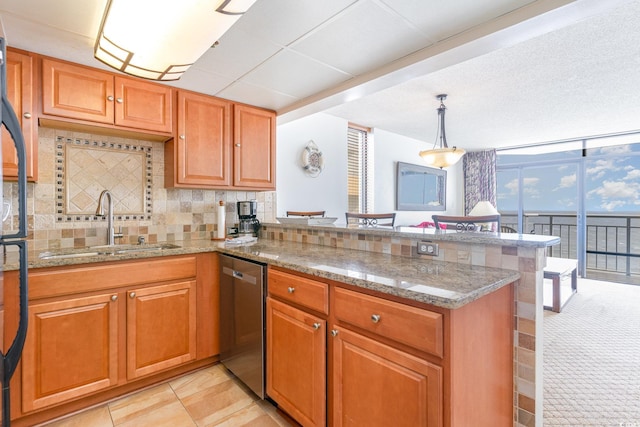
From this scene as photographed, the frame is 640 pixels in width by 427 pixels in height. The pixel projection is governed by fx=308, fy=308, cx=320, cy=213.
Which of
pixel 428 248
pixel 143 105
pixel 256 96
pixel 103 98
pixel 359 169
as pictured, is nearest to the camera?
pixel 428 248

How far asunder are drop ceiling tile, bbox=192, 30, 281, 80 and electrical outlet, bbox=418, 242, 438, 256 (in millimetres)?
1465

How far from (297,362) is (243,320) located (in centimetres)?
54

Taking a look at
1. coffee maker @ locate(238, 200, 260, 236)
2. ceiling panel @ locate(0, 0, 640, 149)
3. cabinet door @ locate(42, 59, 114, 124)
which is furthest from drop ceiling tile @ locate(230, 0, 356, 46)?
coffee maker @ locate(238, 200, 260, 236)

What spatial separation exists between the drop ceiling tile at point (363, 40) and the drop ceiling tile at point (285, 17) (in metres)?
0.07

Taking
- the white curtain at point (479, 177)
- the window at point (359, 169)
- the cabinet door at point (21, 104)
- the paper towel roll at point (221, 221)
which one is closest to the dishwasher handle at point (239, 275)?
the paper towel roll at point (221, 221)

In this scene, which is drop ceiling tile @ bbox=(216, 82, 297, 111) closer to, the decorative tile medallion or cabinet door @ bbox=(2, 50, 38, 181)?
the decorative tile medallion

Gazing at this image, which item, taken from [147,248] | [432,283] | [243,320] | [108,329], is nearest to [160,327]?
[108,329]

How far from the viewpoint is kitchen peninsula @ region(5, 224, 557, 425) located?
104 centimetres

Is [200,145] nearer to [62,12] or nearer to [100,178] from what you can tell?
[100,178]

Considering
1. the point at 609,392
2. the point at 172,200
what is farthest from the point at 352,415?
the point at 172,200

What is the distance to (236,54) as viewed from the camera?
Answer: 198 centimetres

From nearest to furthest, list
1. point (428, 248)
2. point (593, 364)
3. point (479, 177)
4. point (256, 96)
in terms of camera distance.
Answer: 1. point (428, 248)
2. point (593, 364)
3. point (256, 96)
4. point (479, 177)

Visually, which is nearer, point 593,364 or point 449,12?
point 449,12

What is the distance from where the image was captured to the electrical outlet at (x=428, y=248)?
5.45 ft
